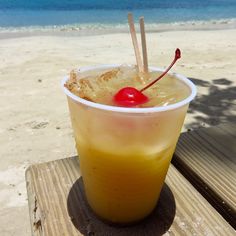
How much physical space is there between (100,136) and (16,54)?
22.0 feet

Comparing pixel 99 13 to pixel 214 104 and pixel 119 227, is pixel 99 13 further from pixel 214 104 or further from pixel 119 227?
pixel 119 227

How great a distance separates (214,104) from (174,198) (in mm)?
3336

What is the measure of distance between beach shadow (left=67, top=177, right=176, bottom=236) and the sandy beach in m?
Result: 1.43

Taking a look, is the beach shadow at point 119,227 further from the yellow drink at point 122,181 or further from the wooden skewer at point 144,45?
the wooden skewer at point 144,45

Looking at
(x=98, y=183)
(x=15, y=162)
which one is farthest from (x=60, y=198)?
(x=15, y=162)

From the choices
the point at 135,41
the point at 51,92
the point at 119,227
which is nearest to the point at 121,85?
the point at 135,41

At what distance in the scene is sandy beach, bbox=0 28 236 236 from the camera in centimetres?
289

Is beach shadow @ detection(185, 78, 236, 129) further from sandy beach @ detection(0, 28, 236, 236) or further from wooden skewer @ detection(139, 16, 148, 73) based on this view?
wooden skewer @ detection(139, 16, 148, 73)

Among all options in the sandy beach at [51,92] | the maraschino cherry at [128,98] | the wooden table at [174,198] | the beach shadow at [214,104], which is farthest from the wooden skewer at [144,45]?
the beach shadow at [214,104]

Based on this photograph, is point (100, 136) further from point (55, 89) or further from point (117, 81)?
point (55, 89)

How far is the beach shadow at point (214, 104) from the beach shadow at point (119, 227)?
262 cm

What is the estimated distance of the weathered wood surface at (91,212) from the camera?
3.07ft

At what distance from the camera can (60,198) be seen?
105cm

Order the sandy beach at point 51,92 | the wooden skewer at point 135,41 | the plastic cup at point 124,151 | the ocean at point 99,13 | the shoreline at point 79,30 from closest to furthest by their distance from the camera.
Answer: the plastic cup at point 124,151 → the wooden skewer at point 135,41 → the sandy beach at point 51,92 → the shoreline at point 79,30 → the ocean at point 99,13
